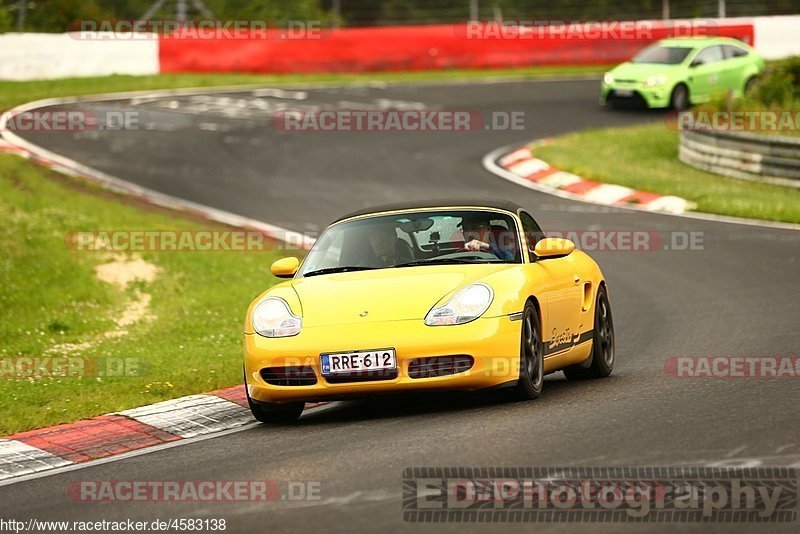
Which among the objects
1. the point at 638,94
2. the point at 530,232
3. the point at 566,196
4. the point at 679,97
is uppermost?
the point at 530,232

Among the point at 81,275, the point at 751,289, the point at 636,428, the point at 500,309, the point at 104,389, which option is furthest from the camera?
the point at 81,275

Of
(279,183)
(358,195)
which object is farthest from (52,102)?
(358,195)

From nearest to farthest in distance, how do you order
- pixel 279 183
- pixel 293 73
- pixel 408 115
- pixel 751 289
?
1. pixel 751 289
2. pixel 279 183
3. pixel 408 115
4. pixel 293 73

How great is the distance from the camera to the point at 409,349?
846 cm

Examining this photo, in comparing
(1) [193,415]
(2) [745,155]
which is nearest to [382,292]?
(1) [193,415]

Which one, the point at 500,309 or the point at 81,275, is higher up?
the point at 500,309

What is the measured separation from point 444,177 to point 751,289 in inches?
378

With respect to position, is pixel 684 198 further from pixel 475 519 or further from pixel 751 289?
pixel 475 519

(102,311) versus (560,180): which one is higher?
(102,311)

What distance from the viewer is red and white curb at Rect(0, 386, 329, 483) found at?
8255mm

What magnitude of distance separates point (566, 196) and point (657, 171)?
8.55ft

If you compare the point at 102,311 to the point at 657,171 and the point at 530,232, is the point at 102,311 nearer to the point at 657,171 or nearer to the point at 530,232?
the point at 530,232

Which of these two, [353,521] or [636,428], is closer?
[353,521]

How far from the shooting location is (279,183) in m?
22.5
